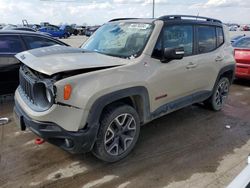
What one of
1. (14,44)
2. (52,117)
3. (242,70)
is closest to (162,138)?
(52,117)

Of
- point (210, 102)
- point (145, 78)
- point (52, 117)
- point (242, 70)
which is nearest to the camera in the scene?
point (52, 117)

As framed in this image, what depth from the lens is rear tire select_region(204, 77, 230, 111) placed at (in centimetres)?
586

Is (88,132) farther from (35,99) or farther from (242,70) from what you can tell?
(242,70)

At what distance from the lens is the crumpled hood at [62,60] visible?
10.6ft

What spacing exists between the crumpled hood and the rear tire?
9.13 ft

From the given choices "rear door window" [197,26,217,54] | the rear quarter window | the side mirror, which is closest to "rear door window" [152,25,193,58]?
the side mirror

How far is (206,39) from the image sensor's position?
17.5ft

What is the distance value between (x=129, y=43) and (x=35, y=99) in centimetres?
160

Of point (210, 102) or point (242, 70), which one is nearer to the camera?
point (210, 102)

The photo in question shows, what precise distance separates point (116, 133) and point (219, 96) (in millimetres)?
3186

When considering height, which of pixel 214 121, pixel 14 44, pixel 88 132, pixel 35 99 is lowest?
pixel 214 121

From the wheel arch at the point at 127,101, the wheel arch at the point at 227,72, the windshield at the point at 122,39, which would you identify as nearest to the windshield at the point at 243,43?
the wheel arch at the point at 227,72

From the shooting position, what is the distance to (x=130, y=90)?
3.65m

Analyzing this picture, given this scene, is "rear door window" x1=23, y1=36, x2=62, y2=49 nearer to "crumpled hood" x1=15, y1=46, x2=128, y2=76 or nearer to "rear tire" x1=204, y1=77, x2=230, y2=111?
"crumpled hood" x1=15, y1=46, x2=128, y2=76
